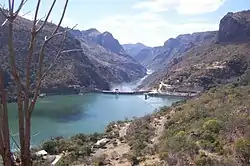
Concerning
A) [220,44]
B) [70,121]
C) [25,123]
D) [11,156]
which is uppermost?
[220,44]

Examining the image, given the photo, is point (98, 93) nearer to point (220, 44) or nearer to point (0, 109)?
point (220, 44)

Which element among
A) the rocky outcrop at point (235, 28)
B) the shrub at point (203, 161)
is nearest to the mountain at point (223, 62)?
the rocky outcrop at point (235, 28)

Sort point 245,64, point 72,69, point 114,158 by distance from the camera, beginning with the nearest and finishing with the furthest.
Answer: point 114,158
point 245,64
point 72,69

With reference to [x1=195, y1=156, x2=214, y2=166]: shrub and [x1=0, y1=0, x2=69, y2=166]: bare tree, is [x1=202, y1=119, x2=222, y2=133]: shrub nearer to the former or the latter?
[x1=195, y1=156, x2=214, y2=166]: shrub

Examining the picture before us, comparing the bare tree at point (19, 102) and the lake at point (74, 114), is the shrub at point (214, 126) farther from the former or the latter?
the lake at point (74, 114)

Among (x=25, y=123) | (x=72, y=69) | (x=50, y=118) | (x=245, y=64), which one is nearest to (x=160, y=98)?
(x=245, y=64)

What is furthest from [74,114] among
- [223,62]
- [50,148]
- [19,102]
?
[19,102]
